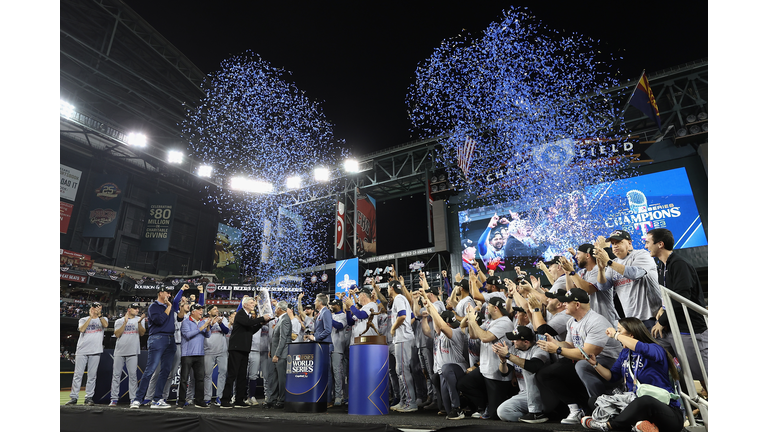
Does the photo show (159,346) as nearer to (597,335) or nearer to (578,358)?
(578,358)

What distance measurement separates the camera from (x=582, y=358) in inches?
173

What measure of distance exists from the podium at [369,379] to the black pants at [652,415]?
3.12 metres

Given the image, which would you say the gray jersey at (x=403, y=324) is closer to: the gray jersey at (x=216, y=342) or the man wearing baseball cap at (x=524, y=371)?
the man wearing baseball cap at (x=524, y=371)

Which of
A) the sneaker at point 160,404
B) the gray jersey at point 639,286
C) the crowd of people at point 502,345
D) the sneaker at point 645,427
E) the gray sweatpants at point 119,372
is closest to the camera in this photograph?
the sneaker at point 645,427

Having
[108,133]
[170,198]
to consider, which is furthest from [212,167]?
[108,133]

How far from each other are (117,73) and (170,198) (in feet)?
30.1

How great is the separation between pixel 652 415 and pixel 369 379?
135 inches

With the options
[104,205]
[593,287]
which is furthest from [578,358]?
[104,205]

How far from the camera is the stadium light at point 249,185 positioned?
101 feet

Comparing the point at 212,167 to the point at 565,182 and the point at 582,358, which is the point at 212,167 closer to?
the point at 565,182

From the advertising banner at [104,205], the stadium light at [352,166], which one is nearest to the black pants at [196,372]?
the stadium light at [352,166]

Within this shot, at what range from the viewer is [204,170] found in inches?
1218

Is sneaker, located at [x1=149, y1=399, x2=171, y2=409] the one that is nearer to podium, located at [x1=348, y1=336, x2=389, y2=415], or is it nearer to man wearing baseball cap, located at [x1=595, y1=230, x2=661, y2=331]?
podium, located at [x1=348, y1=336, x2=389, y2=415]

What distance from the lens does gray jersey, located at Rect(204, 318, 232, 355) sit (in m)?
8.35
